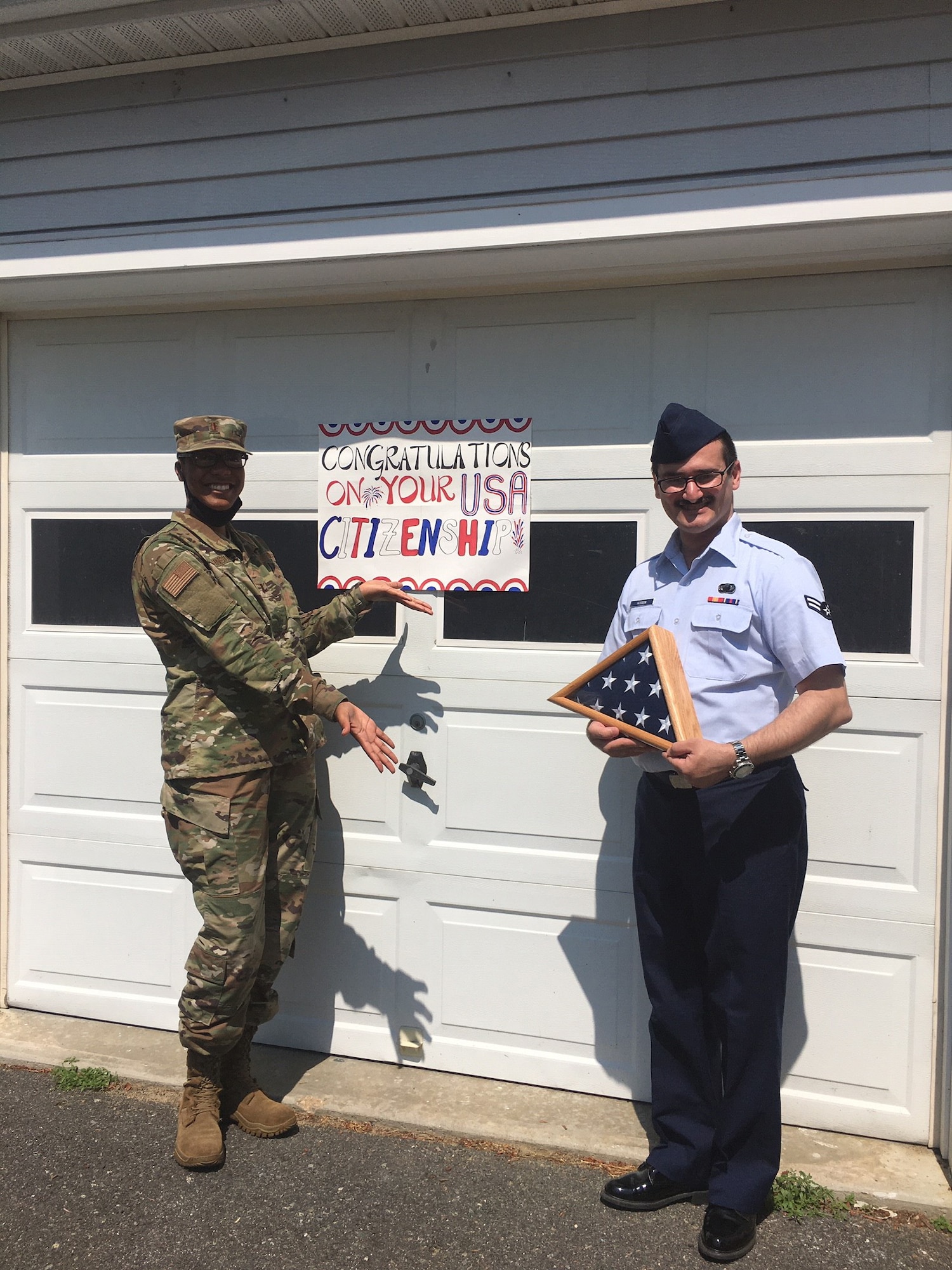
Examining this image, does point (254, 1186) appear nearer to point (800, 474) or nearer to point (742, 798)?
point (742, 798)

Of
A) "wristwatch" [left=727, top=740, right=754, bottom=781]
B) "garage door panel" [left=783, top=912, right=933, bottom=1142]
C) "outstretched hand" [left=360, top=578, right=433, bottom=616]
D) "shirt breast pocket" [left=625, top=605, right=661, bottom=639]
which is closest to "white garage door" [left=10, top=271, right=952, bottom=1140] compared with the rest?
"garage door panel" [left=783, top=912, right=933, bottom=1142]

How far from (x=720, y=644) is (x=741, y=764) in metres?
0.32

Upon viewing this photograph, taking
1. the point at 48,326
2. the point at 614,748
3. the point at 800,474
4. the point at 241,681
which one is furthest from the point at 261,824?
the point at 48,326

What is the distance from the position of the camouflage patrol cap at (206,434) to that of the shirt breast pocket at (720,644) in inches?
54.2

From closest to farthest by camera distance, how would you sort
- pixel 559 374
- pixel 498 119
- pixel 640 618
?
pixel 640 618 < pixel 498 119 < pixel 559 374

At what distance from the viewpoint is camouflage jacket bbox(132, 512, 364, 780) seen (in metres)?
2.56

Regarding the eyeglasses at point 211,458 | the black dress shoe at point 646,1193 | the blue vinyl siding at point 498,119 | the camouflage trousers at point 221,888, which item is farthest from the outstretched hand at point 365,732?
the blue vinyl siding at point 498,119

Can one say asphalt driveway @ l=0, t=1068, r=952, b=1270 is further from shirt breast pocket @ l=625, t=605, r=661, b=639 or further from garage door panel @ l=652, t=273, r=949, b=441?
garage door panel @ l=652, t=273, r=949, b=441

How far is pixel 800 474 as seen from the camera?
9.15 ft

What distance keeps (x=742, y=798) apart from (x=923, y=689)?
0.74 metres

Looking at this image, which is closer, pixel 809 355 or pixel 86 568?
pixel 809 355

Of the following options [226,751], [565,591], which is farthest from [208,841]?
[565,591]

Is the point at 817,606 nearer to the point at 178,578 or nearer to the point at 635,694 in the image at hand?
the point at 635,694

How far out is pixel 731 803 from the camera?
236cm
